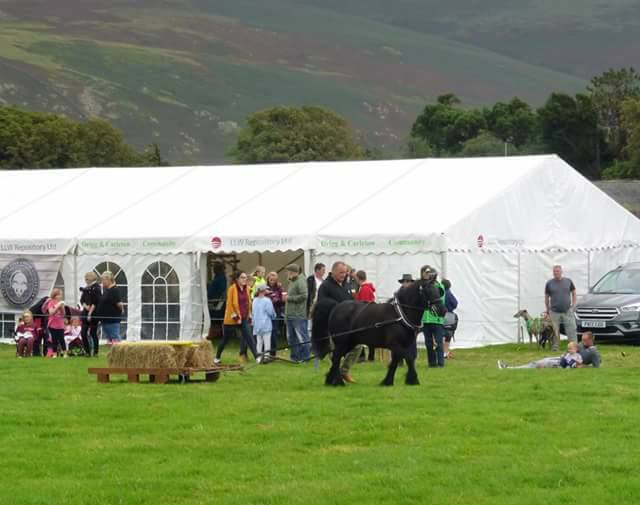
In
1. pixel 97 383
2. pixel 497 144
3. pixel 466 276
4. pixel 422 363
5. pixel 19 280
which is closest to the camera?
pixel 97 383

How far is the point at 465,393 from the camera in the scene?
17.1 meters

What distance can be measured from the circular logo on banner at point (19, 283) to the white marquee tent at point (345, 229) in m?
0.18

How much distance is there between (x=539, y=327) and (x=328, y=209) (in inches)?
204

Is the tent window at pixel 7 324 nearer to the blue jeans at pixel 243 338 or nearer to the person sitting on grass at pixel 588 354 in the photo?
the blue jeans at pixel 243 338

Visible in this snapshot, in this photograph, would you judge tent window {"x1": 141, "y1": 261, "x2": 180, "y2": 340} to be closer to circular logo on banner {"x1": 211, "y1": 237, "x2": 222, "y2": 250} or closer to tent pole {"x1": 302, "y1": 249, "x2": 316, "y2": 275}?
circular logo on banner {"x1": 211, "y1": 237, "x2": 222, "y2": 250}

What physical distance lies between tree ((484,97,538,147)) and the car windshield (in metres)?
88.5

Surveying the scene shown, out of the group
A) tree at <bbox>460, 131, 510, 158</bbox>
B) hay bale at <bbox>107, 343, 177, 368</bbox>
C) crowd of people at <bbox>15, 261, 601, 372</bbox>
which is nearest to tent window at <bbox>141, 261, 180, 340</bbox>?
crowd of people at <bbox>15, 261, 601, 372</bbox>

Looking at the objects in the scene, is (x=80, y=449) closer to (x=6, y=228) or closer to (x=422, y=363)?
(x=422, y=363)

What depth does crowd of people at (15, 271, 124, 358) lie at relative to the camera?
26.1m

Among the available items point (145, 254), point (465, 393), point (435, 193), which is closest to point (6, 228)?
point (145, 254)

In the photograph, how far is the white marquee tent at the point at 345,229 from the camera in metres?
28.6

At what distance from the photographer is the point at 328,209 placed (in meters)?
30.1

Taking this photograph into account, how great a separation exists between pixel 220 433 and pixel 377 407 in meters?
2.24

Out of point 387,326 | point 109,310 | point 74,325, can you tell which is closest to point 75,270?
point 74,325
